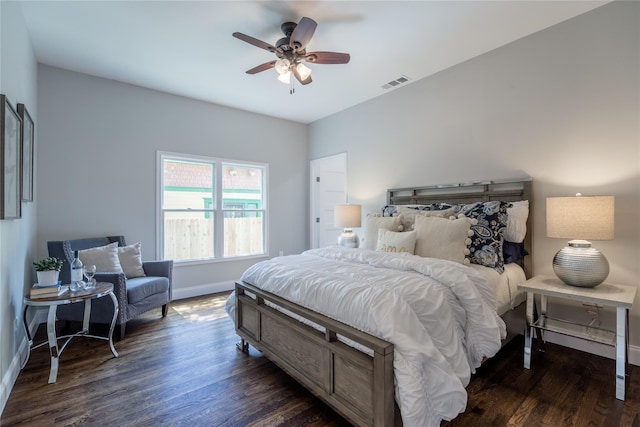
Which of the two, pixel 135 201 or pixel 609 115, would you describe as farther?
pixel 135 201

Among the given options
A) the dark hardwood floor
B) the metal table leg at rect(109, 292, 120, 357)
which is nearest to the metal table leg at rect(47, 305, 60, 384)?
the dark hardwood floor

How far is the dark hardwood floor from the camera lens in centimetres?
174

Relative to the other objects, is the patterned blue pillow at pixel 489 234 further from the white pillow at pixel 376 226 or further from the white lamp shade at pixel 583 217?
the white pillow at pixel 376 226

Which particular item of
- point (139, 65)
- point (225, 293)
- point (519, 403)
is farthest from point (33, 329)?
point (519, 403)

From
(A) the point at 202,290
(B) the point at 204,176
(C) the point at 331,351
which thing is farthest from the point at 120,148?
(C) the point at 331,351

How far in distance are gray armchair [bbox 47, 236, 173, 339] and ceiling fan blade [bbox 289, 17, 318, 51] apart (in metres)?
2.58

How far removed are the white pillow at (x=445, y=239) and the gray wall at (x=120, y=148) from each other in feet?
10.1

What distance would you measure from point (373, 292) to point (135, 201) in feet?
11.5

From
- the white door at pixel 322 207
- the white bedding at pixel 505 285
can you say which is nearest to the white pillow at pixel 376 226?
the white bedding at pixel 505 285

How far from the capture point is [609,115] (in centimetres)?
239

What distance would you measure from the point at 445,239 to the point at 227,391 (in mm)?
2005

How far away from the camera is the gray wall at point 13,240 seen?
1.91 metres

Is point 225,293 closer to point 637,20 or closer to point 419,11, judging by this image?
point 419,11

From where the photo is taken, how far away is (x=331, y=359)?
169 centimetres
